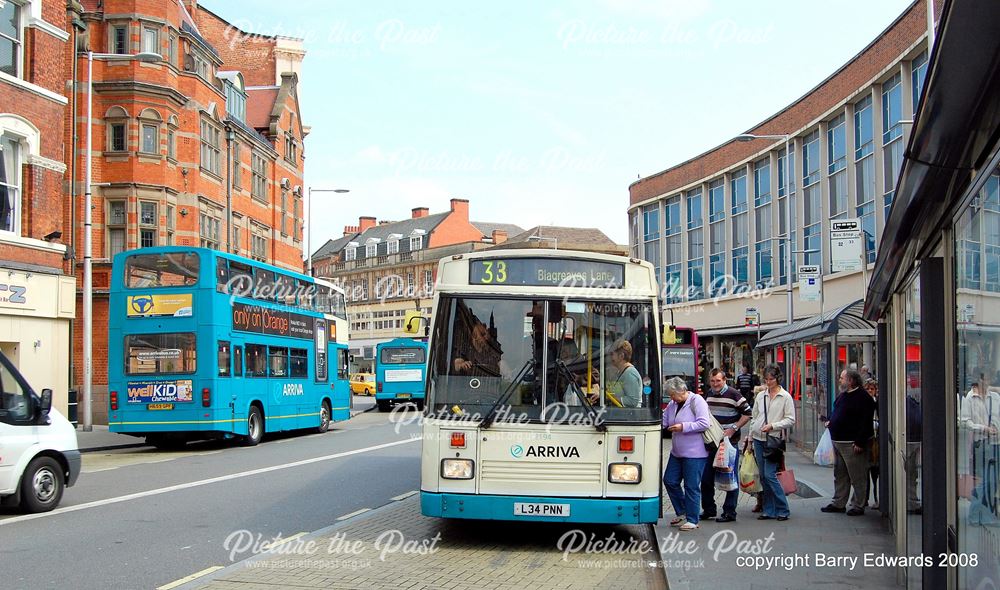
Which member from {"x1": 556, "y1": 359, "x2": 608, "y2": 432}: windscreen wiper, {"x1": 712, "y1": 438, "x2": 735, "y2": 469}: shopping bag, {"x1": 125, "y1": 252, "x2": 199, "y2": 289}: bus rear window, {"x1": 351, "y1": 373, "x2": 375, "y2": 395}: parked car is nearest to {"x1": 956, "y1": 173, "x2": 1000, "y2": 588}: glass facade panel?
{"x1": 556, "y1": 359, "x2": 608, "y2": 432}: windscreen wiper

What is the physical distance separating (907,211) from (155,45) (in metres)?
32.4

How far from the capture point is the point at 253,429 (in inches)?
899

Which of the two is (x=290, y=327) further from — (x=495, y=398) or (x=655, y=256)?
(x=655, y=256)

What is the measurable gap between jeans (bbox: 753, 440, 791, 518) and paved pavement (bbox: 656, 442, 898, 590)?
169mm

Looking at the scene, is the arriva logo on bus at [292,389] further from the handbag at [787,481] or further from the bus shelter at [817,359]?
the handbag at [787,481]

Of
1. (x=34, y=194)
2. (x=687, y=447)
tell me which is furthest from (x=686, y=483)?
(x=34, y=194)

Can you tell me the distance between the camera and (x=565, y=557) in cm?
918

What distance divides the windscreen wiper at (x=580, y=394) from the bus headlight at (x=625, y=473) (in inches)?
15.0

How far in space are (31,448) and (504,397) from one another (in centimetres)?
592

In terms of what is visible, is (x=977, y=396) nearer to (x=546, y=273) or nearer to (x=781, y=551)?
(x=781, y=551)

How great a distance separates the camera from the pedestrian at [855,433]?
34.9 feet

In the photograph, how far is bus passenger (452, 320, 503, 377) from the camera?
949 cm

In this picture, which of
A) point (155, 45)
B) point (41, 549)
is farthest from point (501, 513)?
point (155, 45)

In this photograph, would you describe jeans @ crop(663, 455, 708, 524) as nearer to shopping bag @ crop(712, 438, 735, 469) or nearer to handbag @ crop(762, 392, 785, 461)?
shopping bag @ crop(712, 438, 735, 469)
